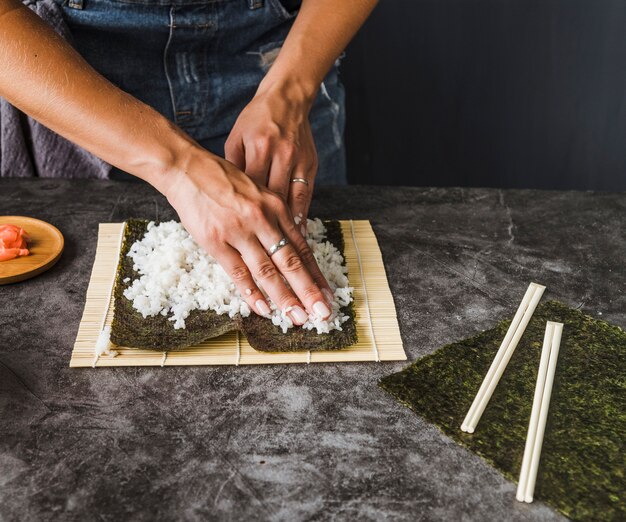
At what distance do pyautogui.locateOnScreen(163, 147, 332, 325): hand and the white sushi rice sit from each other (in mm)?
28

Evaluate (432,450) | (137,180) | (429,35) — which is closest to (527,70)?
(429,35)

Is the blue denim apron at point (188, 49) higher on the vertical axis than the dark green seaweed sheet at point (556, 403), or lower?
higher

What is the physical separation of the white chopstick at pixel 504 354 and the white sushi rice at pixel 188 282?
311 mm

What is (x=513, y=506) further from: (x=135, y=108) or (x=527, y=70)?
(x=527, y=70)

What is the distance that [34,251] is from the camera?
158 cm

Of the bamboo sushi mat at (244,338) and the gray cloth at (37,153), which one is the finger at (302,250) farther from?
the gray cloth at (37,153)

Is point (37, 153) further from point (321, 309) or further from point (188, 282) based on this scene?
point (321, 309)

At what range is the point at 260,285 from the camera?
1390 mm

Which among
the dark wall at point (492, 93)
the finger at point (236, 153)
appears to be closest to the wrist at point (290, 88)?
→ the finger at point (236, 153)

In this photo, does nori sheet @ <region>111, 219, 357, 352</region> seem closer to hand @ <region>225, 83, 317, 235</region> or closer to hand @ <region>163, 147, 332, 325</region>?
hand @ <region>163, 147, 332, 325</region>

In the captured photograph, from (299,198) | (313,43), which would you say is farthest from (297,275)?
(313,43)

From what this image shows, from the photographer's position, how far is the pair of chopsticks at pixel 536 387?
1042mm

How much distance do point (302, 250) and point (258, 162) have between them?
27 centimetres

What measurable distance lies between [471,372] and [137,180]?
121 centimetres
